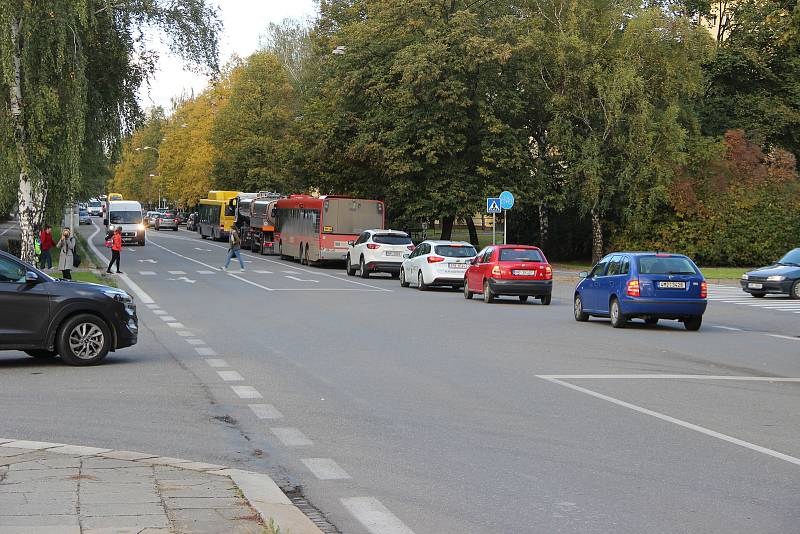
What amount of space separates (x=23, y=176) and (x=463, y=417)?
94.3 feet

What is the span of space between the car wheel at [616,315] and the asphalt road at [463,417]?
42.1 inches

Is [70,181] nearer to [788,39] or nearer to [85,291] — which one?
[85,291]

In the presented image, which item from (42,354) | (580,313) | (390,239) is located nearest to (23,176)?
(390,239)

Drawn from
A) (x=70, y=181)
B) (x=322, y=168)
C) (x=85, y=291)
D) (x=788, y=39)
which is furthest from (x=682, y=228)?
(x=85, y=291)

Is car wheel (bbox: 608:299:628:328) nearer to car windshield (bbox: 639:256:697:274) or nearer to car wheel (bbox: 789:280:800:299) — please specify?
car windshield (bbox: 639:256:697:274)

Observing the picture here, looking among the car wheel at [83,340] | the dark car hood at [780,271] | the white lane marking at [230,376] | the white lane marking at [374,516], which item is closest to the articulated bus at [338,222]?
the dark car hood at [780,271]

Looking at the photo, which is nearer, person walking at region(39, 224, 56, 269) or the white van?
person walking at region(39, 224, 56, 269)

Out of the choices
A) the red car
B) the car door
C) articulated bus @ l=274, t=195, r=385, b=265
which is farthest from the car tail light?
articulated bus @ l=274, t=195, r=385, b=265

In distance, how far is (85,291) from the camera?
46.3 feet

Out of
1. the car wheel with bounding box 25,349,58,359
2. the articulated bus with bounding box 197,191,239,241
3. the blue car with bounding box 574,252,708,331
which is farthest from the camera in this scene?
the articulated bus with bounding box 197,191,239,241

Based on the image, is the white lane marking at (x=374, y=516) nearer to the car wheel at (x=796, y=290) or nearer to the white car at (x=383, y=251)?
the car wheel at (x=796, y=290)

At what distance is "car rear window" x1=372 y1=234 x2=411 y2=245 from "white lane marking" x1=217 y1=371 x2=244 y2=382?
1101 inches

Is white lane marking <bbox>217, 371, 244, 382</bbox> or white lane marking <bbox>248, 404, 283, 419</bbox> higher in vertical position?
white lane marking <bbox>248, 404, 283, 419</bbox>

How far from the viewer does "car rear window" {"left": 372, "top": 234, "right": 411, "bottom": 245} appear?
136 feet
